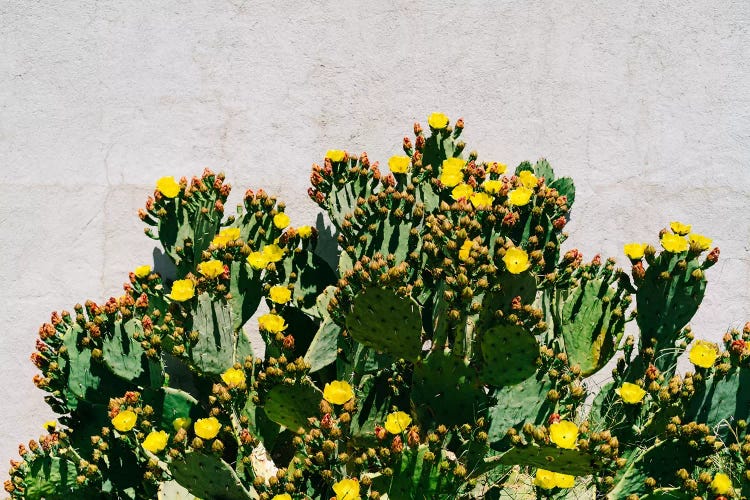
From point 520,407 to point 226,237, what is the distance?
1.30 metres

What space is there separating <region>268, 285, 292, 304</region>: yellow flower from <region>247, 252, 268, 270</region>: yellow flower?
0.33ft

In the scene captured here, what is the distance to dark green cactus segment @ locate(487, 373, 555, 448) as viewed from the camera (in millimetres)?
2912

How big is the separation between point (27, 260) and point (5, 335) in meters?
0.36

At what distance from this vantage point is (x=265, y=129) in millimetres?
3816

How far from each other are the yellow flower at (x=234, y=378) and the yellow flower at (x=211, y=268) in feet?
1.19

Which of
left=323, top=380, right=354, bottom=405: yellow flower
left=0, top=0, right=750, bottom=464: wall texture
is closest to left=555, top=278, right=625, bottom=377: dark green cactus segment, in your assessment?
left=0, top=0, right=750, bottom=464: wall texture

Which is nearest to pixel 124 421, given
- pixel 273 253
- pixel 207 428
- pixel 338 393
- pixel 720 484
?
pixel 207 428

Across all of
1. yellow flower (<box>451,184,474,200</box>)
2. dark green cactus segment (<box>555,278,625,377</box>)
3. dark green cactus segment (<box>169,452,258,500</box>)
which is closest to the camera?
dark green cactus segment (<box>169,452,258,500</box>)

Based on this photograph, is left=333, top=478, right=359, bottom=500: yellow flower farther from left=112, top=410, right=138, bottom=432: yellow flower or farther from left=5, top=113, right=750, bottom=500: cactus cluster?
left=112, top=410, right=138, bottom=432: yellow flower

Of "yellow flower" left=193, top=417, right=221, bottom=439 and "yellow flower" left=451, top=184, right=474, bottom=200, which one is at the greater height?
"yellow flower" left=451, top=184, right=474, bottom=200

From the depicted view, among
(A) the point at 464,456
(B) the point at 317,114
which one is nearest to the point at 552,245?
(A) the point at 464,456

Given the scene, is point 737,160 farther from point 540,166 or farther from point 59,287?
point 59,287

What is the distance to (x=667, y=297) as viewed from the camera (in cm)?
312

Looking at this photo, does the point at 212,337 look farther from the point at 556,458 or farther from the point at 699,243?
the point at 699,243
